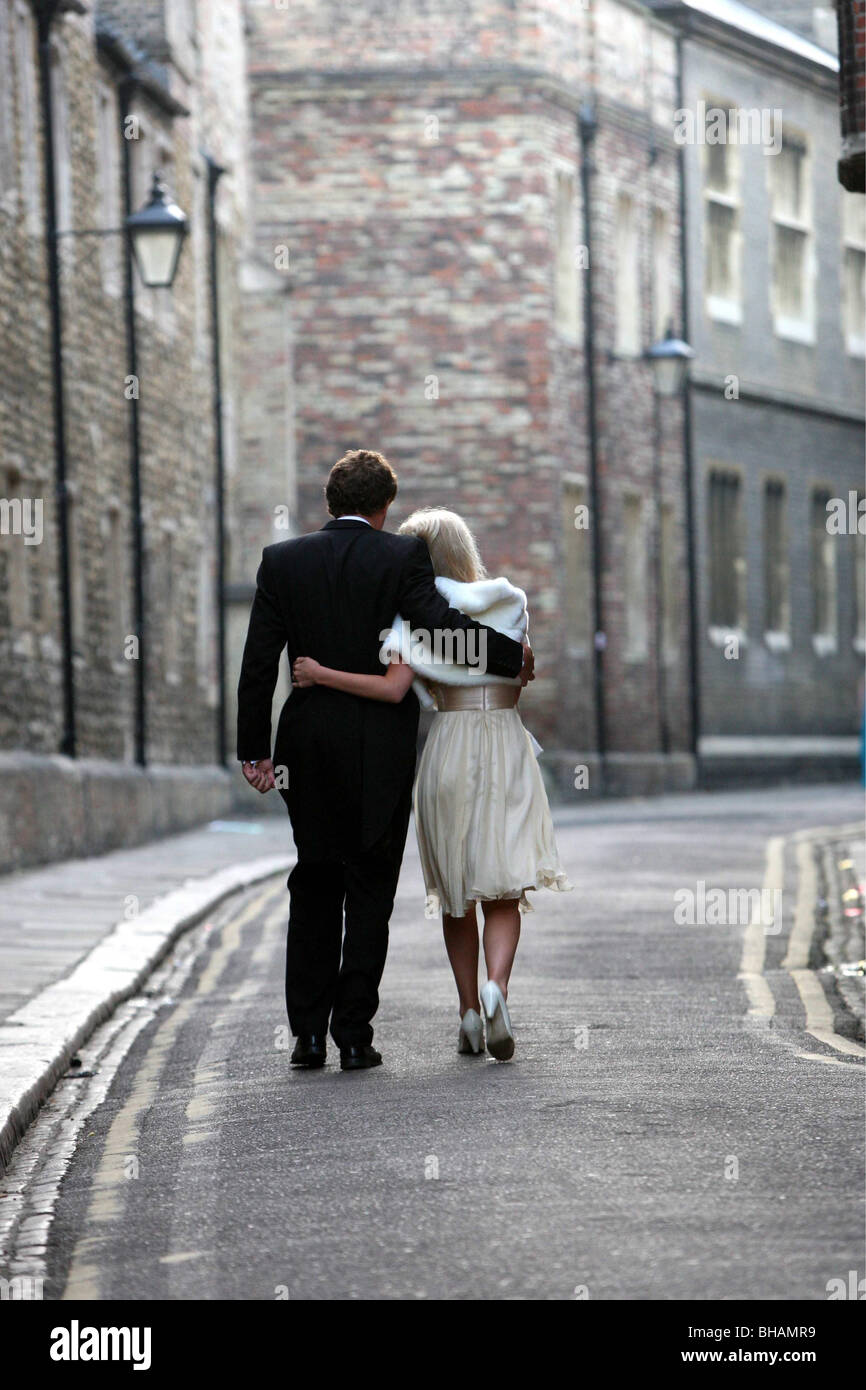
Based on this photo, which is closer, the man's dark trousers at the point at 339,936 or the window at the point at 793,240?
the man's dark trousers at the point at 339,936

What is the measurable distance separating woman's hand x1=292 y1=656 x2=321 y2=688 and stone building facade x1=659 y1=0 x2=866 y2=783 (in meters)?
27.3

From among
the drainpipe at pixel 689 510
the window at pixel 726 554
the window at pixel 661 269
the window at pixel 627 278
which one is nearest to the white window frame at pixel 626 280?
the window at pixel 627 278

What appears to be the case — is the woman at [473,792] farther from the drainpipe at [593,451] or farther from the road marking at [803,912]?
the drainpipe at [593,451]

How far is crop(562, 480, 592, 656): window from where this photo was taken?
104ft

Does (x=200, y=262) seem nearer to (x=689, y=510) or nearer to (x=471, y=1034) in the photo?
(x=689, y=510)

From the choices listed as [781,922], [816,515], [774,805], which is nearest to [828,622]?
[816,515]

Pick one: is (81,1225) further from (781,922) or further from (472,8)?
(472,8)

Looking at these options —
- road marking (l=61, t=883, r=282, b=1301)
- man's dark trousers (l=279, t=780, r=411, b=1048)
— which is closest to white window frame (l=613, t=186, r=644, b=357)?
road marking (l=61, t=883, r=282, b=1301)

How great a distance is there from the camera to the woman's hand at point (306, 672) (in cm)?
806

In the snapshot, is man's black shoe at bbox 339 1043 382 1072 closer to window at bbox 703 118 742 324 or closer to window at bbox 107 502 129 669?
window at bbox 107 502 129 669

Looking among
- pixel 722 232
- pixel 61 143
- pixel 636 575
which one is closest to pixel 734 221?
pixel 722 232

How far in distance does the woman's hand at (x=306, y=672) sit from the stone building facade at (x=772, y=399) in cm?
2726

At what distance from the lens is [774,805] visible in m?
29.0

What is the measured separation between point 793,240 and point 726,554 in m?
5.75
